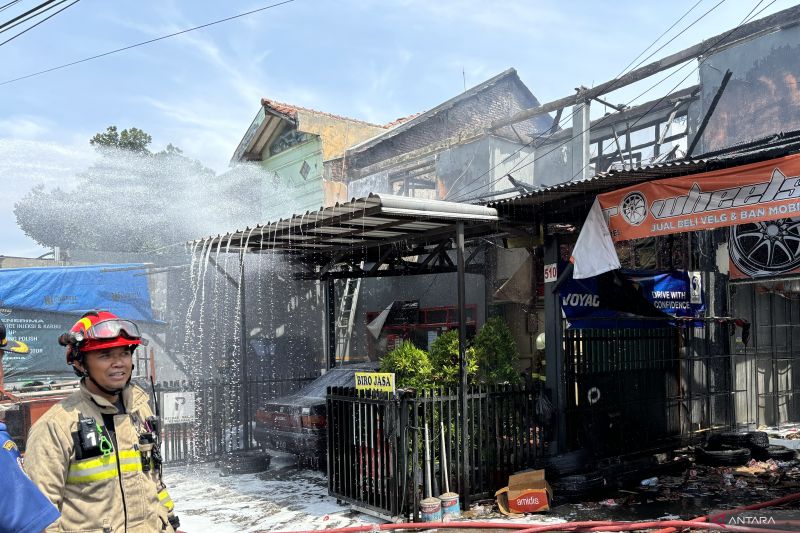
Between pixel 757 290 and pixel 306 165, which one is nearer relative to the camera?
pixel 757 290

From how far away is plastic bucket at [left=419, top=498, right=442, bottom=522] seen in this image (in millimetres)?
7254

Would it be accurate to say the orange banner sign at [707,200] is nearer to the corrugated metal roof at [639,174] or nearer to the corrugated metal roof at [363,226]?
the corrugated metal roof at [639,174]

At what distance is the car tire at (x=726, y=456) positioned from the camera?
376 inches

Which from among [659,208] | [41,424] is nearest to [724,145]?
[659,208]

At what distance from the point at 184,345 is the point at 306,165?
845 centimetres

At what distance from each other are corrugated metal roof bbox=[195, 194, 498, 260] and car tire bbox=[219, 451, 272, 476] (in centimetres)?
354

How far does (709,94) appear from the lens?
15883mm

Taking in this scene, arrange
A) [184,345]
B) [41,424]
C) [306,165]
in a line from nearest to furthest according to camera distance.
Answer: [41,424] → [184,345] → [306,165]

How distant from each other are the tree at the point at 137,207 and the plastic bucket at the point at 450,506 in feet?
44.8

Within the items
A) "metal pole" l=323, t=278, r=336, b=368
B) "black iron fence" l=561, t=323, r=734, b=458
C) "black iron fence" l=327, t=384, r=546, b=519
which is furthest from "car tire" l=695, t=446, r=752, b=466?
"metal pole" l=323, t=278, r=336, b=368

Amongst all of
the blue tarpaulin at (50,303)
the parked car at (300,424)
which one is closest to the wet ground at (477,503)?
the parked car at (300,424)

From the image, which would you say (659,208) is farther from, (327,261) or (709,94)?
(709,94)

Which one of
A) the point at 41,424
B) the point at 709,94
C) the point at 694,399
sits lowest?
the point at 694,399

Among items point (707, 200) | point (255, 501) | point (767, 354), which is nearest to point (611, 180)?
point (707, 200)
